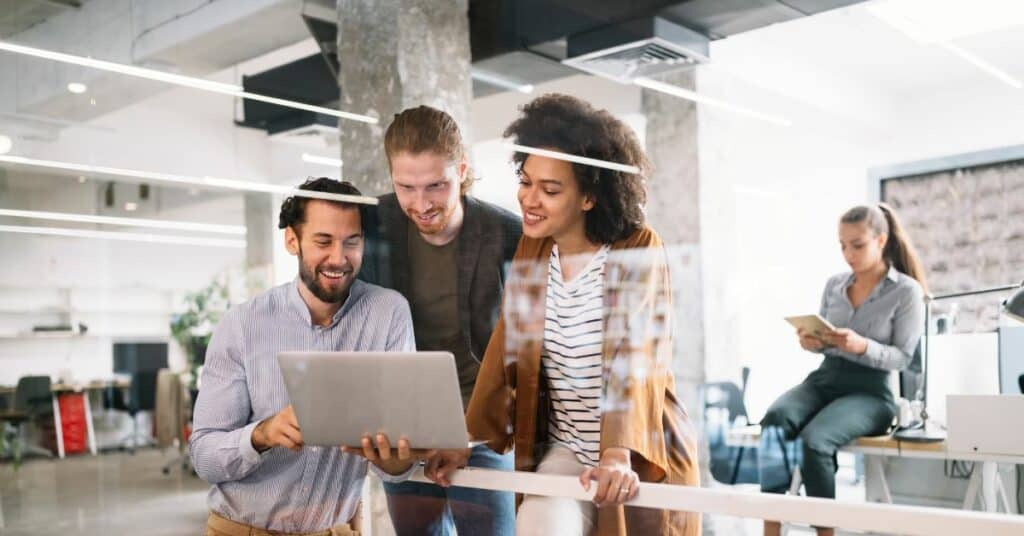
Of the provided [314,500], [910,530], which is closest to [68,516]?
[314,500]

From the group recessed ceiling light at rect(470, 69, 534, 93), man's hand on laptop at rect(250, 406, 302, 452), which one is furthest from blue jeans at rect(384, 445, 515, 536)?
recessed ceiling light at rect(470, 69, 534, 93)

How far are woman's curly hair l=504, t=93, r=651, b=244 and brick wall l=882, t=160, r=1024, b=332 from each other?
0.67 metres

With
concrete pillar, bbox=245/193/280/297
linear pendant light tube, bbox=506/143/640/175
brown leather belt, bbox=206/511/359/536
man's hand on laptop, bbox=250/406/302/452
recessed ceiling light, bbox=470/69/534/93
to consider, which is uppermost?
recessed ceiling light, bbox=470/69/534/93

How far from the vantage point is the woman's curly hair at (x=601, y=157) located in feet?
8.64

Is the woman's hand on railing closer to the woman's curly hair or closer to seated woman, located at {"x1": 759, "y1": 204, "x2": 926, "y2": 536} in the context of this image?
seated woman, located at {"x1": 759, "y1": 204, "x2": 926, "y2": 536}

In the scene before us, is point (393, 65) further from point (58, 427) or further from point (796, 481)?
point (796, 481)

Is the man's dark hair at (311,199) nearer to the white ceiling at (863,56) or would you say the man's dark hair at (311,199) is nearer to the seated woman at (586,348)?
the seated woman at (586,348)

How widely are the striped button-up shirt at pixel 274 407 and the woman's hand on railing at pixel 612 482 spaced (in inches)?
24.6

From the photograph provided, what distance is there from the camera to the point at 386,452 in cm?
247

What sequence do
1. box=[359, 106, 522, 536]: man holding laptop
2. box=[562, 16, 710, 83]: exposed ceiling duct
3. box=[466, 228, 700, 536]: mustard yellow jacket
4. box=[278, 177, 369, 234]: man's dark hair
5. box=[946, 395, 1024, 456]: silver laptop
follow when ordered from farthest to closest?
box=[278, 177, 369, 234]: man's dark hair < box=[359, 106, 522, 536]: man holding laptop < box=[562, 16, 710, 83]: exposed ceiling duct < box=[466, 228, 700, 536]: mustard yellow jacket < box=[946, 395, 1024, 456]: silver laptop

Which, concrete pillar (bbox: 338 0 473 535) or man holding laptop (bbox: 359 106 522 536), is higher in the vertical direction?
concrete pillar (bbox: 338 0 473 535)

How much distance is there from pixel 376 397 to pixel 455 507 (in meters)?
0.65

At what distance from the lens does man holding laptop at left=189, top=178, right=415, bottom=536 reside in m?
2.75

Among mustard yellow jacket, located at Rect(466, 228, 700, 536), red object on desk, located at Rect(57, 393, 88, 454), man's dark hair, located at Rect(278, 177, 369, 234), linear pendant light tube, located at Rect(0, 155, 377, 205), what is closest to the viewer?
mustard yellow jacket, located at Rect(466, 228, 700, 536)
